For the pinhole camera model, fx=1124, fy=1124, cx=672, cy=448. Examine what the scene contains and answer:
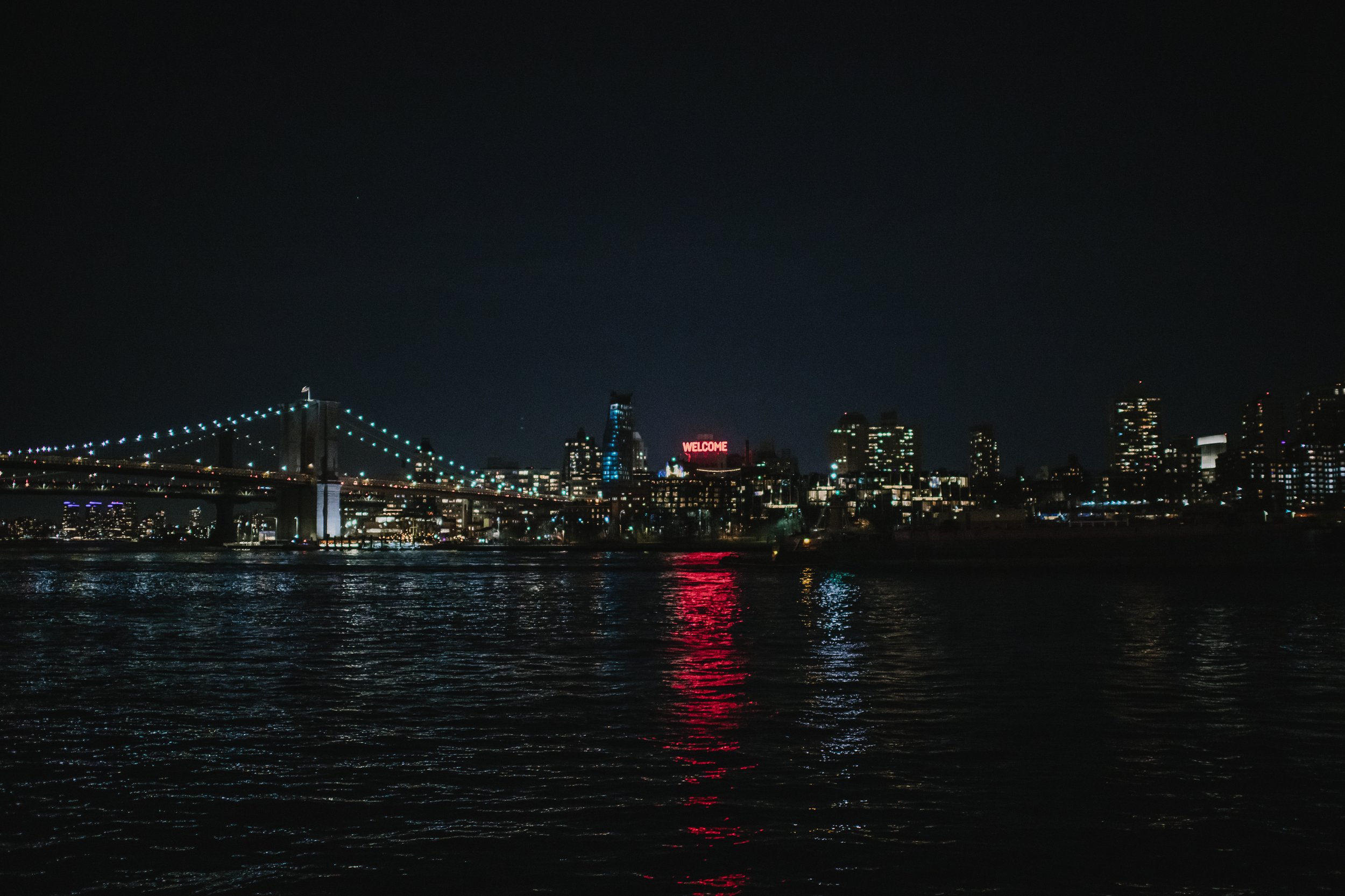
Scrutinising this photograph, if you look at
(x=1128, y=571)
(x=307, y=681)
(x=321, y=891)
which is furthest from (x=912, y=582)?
(x=321, y=891)

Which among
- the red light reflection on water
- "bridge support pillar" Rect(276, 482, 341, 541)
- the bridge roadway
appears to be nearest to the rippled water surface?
the red light reflection on water

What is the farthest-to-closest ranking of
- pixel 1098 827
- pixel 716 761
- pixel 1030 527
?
pixel 1030 527 → pixel 716 761 → pixel 1098 827

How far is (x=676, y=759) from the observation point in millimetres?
12797

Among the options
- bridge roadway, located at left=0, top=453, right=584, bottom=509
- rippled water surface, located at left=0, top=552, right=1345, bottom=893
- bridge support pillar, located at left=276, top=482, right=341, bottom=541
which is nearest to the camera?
rippled water surface, located at left=0, top=552, right=1345, bottom=893

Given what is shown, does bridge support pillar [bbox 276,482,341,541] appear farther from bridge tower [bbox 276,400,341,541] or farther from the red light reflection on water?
the red light reflection on water

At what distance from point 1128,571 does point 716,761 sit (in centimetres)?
5828

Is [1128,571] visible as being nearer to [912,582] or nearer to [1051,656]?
[912,582]

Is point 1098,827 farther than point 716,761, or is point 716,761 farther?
point 716,761

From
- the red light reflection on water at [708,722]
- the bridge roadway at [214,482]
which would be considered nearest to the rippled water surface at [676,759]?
the red light reflection on water at [708,722]

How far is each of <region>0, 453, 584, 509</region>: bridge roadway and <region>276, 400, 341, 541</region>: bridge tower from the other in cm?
144

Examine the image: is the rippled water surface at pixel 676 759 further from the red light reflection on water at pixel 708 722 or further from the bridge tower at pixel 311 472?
the bridge tower at pixel 311 472

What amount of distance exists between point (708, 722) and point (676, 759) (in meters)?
2.62

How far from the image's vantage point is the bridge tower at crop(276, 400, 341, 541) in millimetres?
122750

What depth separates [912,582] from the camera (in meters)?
57.1
